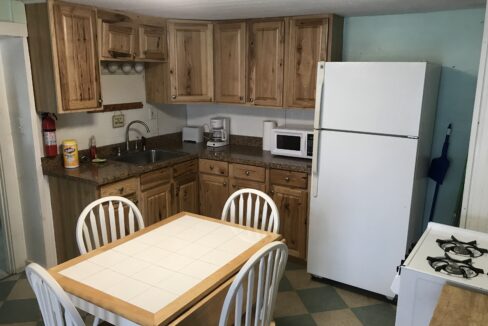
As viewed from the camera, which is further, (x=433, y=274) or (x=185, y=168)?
(x=185, y=168)

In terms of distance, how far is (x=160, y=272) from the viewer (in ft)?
5.76

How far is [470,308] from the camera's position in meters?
1.49

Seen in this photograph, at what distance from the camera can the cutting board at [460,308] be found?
1.41 meters

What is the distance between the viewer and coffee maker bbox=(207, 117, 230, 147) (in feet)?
13.4

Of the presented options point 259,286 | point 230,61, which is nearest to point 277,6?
point 230,61

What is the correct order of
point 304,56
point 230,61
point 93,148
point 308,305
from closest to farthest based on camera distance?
1. point 308,305
2. point 304,56
3. point 93,148
4. point 230,61

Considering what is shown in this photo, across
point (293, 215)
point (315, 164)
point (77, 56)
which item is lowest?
point (293, 215)

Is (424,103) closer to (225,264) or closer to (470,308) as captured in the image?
(470,308)

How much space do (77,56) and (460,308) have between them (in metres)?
2.78

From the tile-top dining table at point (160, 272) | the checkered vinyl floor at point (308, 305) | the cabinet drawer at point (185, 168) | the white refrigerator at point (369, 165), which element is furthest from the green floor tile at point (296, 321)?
the cabinet drawer at point (185, 168)

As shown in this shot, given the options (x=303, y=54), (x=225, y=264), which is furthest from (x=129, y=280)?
(x=303, y=54)

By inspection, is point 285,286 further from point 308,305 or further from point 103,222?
point 103,222

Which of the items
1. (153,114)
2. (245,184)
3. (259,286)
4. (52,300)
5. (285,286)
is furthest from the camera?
(153,114)

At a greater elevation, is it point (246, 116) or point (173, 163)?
point (246, 116)
